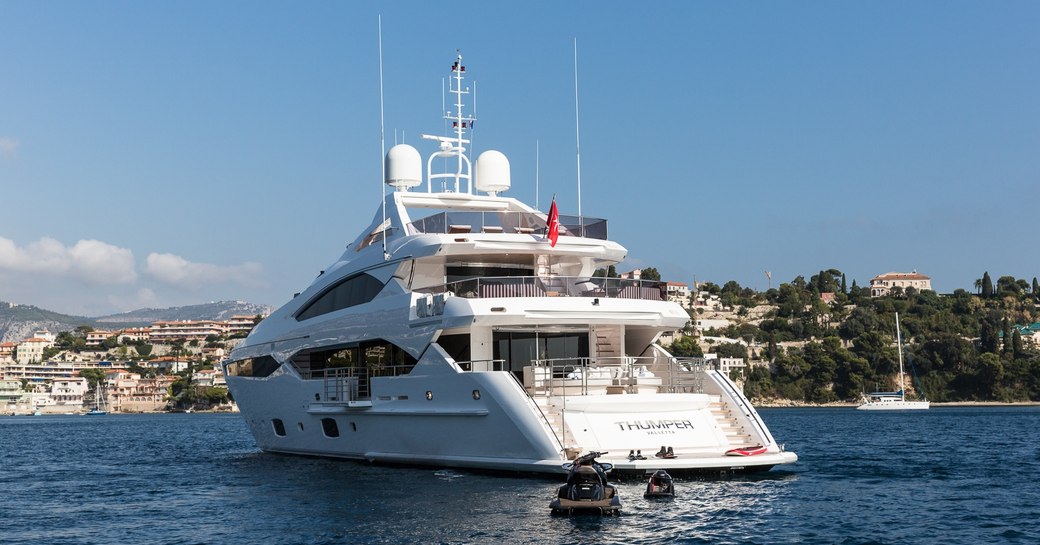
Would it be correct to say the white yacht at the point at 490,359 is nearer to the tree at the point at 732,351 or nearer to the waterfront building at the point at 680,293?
the tree at the point at 732,351

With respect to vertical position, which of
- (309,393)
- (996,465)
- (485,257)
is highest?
(485,257)

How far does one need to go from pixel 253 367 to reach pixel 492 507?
13.4 metres

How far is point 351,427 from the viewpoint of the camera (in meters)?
23.8

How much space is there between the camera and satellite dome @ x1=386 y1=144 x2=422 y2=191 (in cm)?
2750

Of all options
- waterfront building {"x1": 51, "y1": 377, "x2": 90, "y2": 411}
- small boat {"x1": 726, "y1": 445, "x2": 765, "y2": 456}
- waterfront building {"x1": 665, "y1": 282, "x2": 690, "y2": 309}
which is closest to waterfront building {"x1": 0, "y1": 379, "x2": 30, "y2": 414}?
waterfront building {"x1": 51, "y1": 377, "x2": 90, "y2": 411}

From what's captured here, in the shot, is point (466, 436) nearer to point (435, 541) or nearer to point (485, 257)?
point (485, 257)

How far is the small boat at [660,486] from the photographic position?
17281 mm

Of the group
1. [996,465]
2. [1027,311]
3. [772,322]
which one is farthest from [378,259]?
[1027,311]

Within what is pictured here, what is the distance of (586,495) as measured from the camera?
16109mm

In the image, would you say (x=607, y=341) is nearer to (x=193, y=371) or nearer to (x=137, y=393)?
(x=137, y=393)

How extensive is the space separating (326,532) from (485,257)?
30.7 ft

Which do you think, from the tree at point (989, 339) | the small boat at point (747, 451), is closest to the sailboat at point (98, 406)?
the tree at point (989, 339)

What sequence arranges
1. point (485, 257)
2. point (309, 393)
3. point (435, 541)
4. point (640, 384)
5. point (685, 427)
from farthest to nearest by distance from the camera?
point (309, 393)
point (485, 257)
point (640, 384)
point (685, 427)
point (435, 541)

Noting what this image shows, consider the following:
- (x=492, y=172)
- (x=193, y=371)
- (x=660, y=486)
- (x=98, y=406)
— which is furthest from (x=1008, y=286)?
(x=660, y=486)
